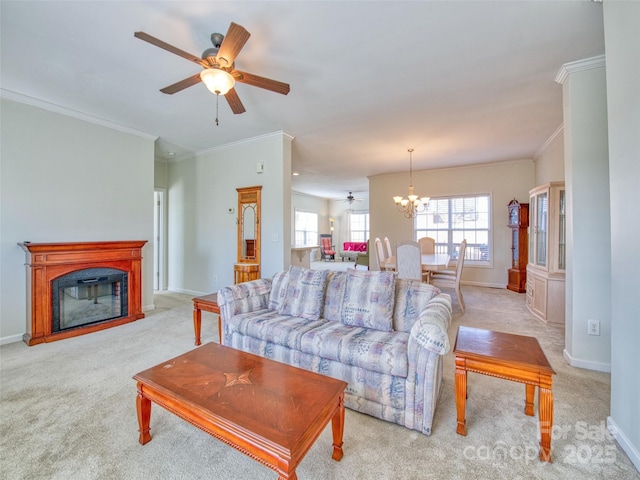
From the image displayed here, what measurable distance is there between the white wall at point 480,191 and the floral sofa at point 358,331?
15.4 feet

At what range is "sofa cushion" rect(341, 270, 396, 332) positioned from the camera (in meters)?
2.07

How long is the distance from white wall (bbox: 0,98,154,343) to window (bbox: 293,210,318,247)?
6.50 metres

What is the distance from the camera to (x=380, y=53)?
2260 mm

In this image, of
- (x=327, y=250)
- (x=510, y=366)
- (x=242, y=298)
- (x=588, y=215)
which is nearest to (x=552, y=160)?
(x=588, y=215)

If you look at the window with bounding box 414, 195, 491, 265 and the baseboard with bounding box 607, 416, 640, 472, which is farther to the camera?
the window with bounding box 414, 195, 491, 265

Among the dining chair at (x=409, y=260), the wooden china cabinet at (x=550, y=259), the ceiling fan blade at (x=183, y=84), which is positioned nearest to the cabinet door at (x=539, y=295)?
the wooden china cabinet at (x=550, y=259)

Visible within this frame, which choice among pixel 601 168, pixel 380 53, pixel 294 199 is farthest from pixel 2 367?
pixel 294 199

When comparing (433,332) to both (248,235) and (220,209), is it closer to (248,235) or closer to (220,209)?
(248,235)

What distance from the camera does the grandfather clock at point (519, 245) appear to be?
5.25 m

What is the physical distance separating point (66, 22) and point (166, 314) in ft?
11.0

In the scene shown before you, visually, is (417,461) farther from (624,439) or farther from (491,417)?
(624,439)

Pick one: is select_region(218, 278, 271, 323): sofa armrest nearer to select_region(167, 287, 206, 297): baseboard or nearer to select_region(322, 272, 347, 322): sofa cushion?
select_region(322, 272, 347, 322): sofa cushion

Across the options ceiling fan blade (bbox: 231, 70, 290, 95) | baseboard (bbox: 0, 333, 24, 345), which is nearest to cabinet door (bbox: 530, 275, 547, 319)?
ceiling fan blade (bbox: 231, 70, 290, 95)

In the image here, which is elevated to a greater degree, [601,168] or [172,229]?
[601,168]
